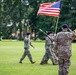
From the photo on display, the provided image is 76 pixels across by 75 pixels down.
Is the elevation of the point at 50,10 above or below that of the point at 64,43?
below

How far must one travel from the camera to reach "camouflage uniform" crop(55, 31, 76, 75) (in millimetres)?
12430

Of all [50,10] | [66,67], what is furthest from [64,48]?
[50,10]

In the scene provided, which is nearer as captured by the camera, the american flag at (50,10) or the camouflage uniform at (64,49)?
the camouflage uniform at (64,49)

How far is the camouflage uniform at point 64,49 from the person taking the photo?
40.8ft

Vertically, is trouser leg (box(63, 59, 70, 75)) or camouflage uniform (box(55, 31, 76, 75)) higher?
camouflage uniform (box(55, 31, 76, 75))

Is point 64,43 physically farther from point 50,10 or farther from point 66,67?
point 50,10

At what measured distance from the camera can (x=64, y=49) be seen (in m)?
12.5

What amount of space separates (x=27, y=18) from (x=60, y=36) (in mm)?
74863

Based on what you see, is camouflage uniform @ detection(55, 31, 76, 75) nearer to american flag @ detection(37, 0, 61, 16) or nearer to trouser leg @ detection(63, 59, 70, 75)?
trouser leg @ detection(63, 59, 70, 75)

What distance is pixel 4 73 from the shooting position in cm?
1526

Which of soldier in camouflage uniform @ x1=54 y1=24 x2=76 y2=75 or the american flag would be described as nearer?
soldier in camouflage uniform @ x1=54 y1=24 x2=76 y2=75

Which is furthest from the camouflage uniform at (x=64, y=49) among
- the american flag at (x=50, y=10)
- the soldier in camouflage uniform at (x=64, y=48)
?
the american flag at (x=50, y=10)

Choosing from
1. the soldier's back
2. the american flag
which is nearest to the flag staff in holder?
the american flag

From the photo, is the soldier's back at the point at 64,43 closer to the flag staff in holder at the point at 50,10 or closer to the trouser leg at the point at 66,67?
the trouser leg at the point at 66,67
